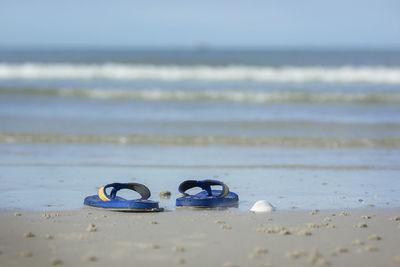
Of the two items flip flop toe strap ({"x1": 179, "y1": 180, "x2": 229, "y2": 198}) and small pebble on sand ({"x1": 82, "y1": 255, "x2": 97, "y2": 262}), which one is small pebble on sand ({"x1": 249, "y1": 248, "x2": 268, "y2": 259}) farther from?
flip flop toe strap ({"x1": 179, "y1": 180, "x2": 229, "y2": 198})

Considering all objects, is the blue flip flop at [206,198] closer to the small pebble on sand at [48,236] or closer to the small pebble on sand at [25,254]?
the small pebble on sand at [48,236]

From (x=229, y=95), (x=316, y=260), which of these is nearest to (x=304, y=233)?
(x=316, y=260)

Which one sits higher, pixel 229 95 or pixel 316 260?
pixel 229 95

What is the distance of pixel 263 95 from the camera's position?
77.8 ft

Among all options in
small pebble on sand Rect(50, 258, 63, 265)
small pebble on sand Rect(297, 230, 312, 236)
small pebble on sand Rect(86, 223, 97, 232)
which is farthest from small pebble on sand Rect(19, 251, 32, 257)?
small pebble on sand Rect(297, 230, 312, 236)

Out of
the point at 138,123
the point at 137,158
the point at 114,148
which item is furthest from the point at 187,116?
the point at 137,158

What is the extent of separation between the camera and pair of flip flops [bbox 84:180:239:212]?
21.8 feet

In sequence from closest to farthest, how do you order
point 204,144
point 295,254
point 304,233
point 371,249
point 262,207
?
point 295,254
point 371,249
point 304,233
point 262,207
point 204,144

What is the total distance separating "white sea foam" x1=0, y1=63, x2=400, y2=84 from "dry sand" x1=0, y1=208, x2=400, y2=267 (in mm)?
27379

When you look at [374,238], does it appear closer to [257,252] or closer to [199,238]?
[257,252]

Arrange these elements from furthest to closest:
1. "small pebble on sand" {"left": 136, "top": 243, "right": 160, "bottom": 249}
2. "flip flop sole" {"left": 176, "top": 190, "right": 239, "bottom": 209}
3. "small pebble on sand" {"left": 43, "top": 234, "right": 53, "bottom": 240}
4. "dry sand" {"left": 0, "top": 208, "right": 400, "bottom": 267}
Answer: "flip flop sole" {"left": 176, "top": 190, "right": 239, "bottom": 209} < "small pebble on sand" {"left": 43, "top": 234, "right": 53, "bottom": 240} < "small pebble on sand" {"left": 136, "top": 243, "right": 160, "bottom": 249} < "dry sand" {"left": 0, "top": 208, "right": 400, "bottom": 267}

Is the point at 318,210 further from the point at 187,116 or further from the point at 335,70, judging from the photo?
the point at 335,70

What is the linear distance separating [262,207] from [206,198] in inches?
26.5

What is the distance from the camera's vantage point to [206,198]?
6.98m
